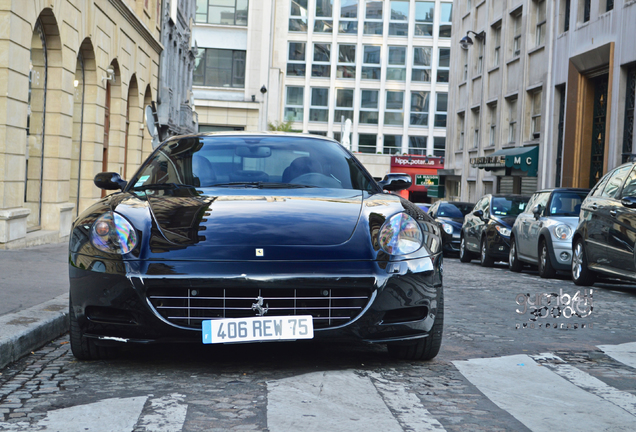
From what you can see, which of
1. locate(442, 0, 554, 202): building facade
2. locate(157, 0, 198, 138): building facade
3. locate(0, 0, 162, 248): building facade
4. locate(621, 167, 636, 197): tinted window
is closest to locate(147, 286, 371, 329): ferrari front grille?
locate(621, 167, 636, 197): tinted window

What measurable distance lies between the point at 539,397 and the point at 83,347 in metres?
2.57

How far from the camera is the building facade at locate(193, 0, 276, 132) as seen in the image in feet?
181

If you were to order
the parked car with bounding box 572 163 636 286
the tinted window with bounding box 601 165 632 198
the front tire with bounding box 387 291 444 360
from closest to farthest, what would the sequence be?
the front tire with bounding box 387 291 444 360, the parked car with bounding box 572 163 636 286, the tinted window with bounding box 601 165 632 198

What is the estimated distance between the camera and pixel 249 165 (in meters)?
6.20

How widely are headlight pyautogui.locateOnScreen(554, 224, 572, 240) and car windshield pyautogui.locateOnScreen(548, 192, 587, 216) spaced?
60 centimetres

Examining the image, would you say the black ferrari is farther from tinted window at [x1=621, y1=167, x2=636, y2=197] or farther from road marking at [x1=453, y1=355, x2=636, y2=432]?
tinted window at [x1=621, y1=167, x2=636, y2=197]

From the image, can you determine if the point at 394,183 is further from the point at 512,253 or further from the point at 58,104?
the point at 58,104

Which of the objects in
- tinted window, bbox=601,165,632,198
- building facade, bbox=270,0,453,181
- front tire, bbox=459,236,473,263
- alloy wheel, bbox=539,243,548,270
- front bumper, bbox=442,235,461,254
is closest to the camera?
tinted window, bbox=601,165,632,198

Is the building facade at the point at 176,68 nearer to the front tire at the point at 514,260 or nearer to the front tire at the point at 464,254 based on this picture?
the front tire at the point at 464,254

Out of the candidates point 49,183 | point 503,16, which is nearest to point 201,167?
point 49,183

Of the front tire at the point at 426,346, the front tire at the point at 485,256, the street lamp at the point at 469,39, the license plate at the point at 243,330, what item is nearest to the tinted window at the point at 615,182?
the front tire at the point at 485,256

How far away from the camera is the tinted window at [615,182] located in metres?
11.3

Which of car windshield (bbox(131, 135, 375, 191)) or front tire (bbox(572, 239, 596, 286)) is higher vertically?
car windshield (bbox(131, 135, 375, 191))

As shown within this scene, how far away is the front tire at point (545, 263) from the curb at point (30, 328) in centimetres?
888
